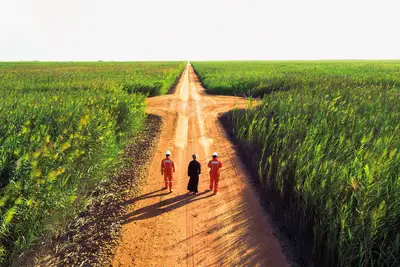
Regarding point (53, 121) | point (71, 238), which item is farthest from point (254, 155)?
point (53, 121)

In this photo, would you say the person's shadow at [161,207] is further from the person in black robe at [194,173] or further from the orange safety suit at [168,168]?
the orange safety suit at [168,168]

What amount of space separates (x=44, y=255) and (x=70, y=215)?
1163 mm

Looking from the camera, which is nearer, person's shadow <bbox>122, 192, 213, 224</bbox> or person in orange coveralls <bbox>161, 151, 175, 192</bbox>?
person's shadow <bbox>122, 192, 213, 224</bbox>

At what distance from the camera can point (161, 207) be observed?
6.22 metres

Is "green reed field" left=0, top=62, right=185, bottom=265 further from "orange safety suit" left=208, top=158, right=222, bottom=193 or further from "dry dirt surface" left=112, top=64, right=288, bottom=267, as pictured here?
"orange safety suit" left=208, top=158, right=222, bottom=193

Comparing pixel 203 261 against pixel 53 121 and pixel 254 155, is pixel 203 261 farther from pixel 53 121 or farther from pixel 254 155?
pixel 53 121

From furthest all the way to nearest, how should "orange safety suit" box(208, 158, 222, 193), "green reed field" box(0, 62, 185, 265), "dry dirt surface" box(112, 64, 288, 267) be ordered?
"orange safety suit" box(208, 158, 222, 193), "dry dirt surface" box(112, 64, 288, 267), "green reed field" box(0, 62, 185, 265)

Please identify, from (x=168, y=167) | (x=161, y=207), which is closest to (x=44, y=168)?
(x=161, y=207)

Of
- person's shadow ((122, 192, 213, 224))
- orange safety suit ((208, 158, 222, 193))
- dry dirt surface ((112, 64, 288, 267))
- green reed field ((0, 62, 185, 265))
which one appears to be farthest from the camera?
orange safety suit ((208, 158, 222, 193))

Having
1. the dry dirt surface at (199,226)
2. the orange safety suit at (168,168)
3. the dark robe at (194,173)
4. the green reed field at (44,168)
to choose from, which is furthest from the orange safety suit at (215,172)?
the green reed field at (44,168)

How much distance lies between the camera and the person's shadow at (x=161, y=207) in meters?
5.77

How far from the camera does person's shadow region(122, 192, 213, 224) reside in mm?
5770

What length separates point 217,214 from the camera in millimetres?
5953

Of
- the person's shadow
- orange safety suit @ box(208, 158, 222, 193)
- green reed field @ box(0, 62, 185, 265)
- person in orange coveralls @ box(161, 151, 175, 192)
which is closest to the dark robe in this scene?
the person's shadow
